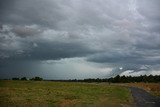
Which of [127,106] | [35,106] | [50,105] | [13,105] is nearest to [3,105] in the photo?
[13,105]

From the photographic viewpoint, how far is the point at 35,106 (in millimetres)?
30125

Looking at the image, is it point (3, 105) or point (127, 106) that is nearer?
point (3, 105)

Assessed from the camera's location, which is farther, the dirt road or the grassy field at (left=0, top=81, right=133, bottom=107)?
the dirt road

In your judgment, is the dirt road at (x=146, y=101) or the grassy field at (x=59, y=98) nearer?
the grassy field at (x=59, y=98)

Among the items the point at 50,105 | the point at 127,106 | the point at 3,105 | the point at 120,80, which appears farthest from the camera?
the point at 120,80

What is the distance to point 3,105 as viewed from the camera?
2852 cm

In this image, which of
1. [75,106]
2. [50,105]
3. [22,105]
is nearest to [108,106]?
[75,106]

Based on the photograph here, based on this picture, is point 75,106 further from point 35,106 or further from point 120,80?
point 120,80

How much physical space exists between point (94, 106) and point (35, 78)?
165 meters

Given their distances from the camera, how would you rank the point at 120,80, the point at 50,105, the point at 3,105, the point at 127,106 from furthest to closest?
the point at 120,80 → the point at 127,106 → the point at 50,105 → the point at 3,105

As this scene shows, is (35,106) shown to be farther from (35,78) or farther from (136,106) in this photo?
(35,78)

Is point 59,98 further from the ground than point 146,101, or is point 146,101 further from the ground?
point 59,98

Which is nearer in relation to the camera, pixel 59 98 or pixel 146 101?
pixel 146 101

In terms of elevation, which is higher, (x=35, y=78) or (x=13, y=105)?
(x=35, y=78)
